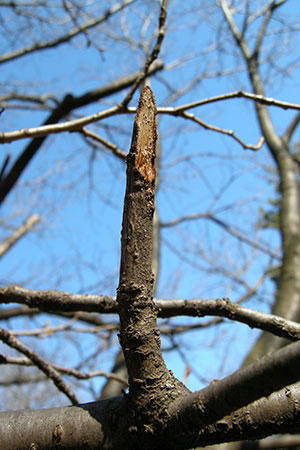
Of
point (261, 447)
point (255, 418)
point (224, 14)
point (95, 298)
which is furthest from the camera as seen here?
point (224, 14)

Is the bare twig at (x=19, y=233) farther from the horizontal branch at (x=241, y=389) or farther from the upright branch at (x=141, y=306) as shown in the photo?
the horizontal branch at (x=241, y=389)

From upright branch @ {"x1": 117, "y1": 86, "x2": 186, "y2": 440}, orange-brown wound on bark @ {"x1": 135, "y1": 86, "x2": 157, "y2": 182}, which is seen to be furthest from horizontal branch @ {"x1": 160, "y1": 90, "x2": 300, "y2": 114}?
upright branch @ {"x1": 117, "y1": 86, "x2": 186, "y2": 440}

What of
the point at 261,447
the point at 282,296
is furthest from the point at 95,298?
the point at 282,296

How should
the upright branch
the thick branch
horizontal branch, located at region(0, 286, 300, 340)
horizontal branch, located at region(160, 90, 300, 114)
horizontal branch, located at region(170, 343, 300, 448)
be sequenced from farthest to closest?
the thick branch < horizontal branch, located at region(160, 90, 300, 114) < horizontal branch, located at region(0, 286, 300, 340) < the upright branch < horizontal branch, located at region(170, 343, 300, 448)

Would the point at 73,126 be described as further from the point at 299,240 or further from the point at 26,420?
the point at 299,240

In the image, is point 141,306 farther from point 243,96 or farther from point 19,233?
point 19,233

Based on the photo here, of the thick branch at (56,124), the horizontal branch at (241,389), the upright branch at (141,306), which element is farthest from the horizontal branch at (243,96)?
the horizontal branch at (241,389)

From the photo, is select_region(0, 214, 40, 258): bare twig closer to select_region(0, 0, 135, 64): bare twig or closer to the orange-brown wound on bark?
select_region(0, 0, 135, 64): bare twig
